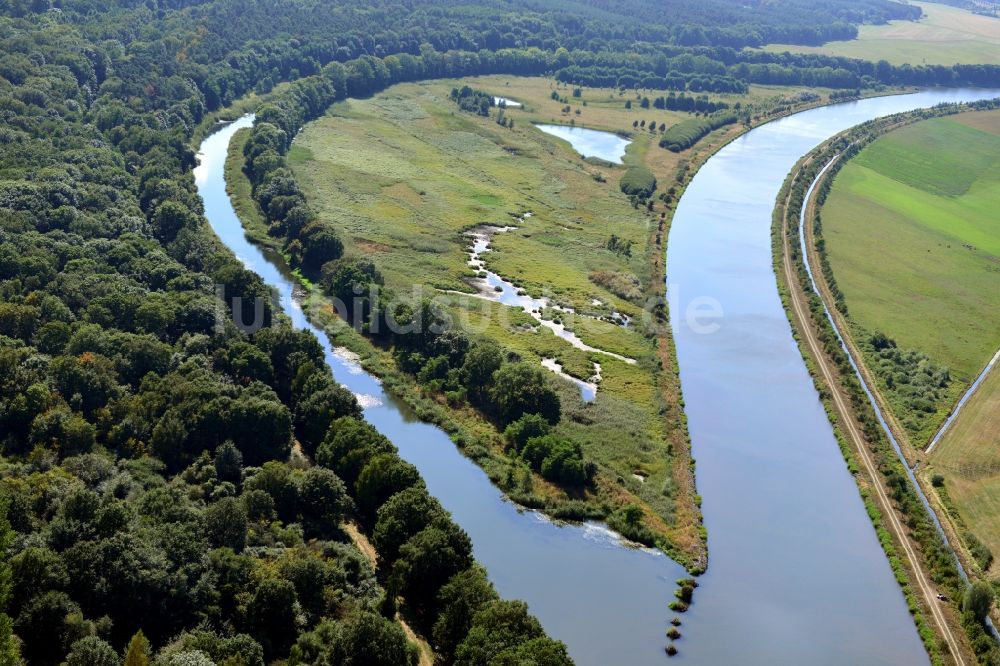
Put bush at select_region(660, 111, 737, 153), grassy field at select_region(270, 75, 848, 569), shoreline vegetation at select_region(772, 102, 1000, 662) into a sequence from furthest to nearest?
Answer: 1. bush at select_region(660, 111, 737, 153)
2. grassy field at select_region(270, 75, 848, 569)
3. shoreline vegetation at select_region(772, 102, 1000, 662)

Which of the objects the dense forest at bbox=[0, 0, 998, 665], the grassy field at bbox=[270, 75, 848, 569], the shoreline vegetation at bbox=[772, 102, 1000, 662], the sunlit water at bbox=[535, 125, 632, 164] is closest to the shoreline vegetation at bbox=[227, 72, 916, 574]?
the grassy field at bbox=[270, 75, 848, 569]

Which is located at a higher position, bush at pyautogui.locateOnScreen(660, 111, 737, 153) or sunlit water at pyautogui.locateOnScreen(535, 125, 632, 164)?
bush at pyautogui.locateOnScreen(660, 111, 737, 153)

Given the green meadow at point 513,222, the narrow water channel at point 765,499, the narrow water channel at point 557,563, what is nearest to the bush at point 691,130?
the green meadow at point 513,222

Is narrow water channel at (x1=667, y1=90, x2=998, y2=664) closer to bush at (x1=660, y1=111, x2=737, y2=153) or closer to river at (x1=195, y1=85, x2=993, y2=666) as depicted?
river at (x1=195, y1=85, x2=993, y2=666)


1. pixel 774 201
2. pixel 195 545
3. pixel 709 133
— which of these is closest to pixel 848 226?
pixel 774 201

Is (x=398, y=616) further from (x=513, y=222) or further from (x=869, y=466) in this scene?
(x=513, y=222)

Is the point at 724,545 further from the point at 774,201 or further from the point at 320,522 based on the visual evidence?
the point at 774,201
